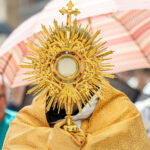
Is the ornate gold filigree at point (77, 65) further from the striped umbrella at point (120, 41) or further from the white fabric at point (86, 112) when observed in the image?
the striped umbrella at point (120, 41)

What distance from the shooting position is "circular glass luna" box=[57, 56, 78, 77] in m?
1.38

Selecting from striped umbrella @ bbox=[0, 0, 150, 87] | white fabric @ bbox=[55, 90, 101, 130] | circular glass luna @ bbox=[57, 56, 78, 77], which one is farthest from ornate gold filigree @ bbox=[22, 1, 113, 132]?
striped umbrella @ bbox=[0, 0, 150, 87]

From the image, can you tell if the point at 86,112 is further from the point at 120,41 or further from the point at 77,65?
the point at 120,41

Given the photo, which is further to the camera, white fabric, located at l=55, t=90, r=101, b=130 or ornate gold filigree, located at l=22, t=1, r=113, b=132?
white fabric, located at l=55, t=90, r=101, b=130

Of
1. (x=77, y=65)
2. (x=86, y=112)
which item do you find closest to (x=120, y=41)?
(x=86, y=112)

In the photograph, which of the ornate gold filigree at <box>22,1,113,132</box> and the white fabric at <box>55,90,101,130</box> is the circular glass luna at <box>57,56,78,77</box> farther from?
the white fabric at <box>55,90,101,130</box>

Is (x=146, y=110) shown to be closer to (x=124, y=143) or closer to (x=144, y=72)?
(x=144, y=72)

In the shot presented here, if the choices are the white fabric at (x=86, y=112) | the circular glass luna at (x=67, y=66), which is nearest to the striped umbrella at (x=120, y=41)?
the white fabric at (x=86, y=112)

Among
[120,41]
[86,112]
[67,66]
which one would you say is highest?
[120,41]

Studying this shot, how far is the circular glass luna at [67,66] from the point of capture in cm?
138

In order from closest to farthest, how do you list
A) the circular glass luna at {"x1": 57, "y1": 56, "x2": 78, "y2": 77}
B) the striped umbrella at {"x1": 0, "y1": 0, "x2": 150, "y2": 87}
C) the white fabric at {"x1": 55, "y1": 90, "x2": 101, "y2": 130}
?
the circular glass luna at {"x1": 57, "y1": 56, "x2": 78, "y2": 77}
the white fabric at {"x1": 55, "y1": 90, "x2": 101, "y2": 130}
the striped umbrella at {"x1": 0, "y1": 0, "x2": 150, "y2": 87}

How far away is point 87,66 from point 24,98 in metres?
2.27

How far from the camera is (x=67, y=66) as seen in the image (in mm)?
1385

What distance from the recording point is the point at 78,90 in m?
1.42
